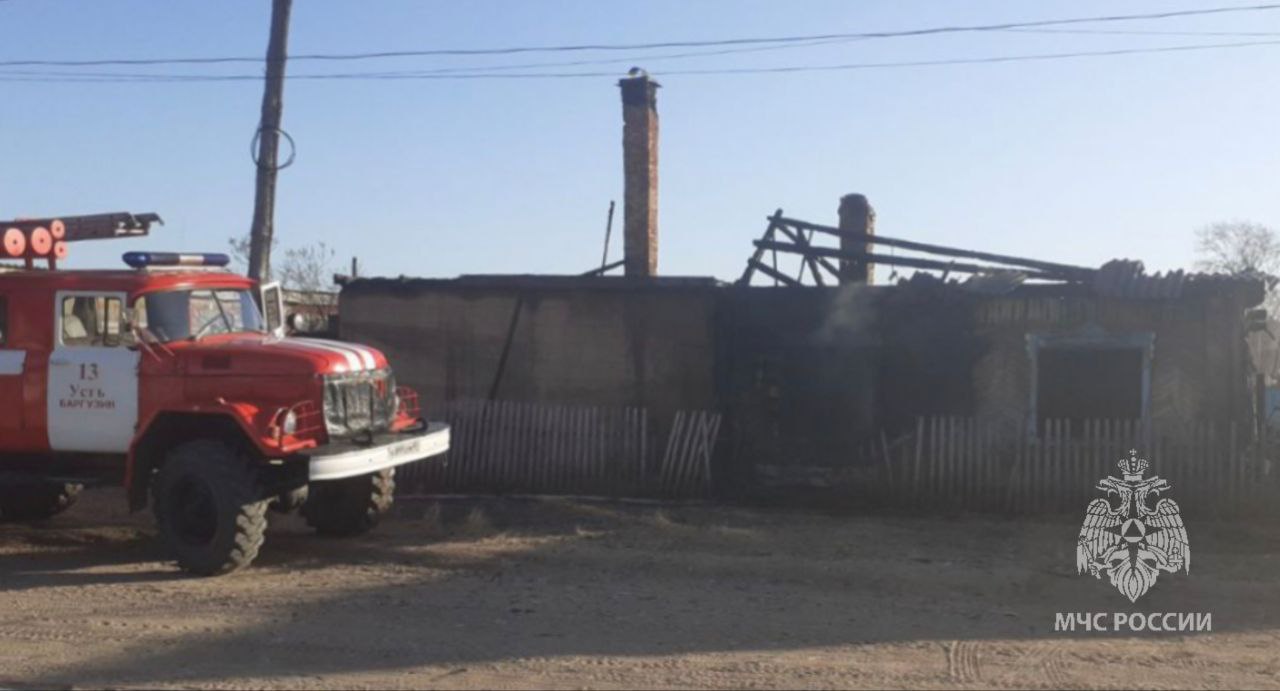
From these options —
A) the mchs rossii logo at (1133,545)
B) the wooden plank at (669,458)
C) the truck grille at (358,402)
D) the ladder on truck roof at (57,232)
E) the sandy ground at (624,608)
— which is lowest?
the sandy ground at (624,608)

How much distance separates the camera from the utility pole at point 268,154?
618 inches

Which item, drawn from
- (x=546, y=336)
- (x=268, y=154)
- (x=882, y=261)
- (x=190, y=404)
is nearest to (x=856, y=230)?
(x=882, y=261)

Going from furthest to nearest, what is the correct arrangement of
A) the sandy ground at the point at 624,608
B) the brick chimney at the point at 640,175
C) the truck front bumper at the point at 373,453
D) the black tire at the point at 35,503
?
the brick chimney at the point at 640,175
the black tire at the point at 35,503
the truck front bumper at the point at 373,453
the sandy ground at the point at 624,608

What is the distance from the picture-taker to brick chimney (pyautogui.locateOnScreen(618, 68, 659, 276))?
1752 cm

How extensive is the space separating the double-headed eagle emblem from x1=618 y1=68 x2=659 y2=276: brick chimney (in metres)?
6.77

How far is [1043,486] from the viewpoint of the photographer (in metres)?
13.5

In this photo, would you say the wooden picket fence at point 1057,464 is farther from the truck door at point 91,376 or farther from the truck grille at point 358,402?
the truck door at point 91,376

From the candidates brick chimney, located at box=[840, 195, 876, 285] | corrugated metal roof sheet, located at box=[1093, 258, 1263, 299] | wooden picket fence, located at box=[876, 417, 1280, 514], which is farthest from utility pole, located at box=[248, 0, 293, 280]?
corrugated metal roof sheet, located at box=[1093, 258, 1263, 299]

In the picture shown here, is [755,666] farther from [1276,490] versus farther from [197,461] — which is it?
[1276,490]

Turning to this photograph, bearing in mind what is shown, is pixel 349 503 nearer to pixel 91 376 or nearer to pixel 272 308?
pixel 272 308

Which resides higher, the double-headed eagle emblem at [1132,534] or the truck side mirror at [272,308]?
the truck side mirror at [272,308]

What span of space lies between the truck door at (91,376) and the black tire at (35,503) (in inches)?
58.7

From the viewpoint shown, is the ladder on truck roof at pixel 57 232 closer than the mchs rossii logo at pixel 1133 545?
No

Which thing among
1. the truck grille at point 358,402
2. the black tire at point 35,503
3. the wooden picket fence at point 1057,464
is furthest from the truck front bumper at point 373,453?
the wooden picket fence at point 1057,464
